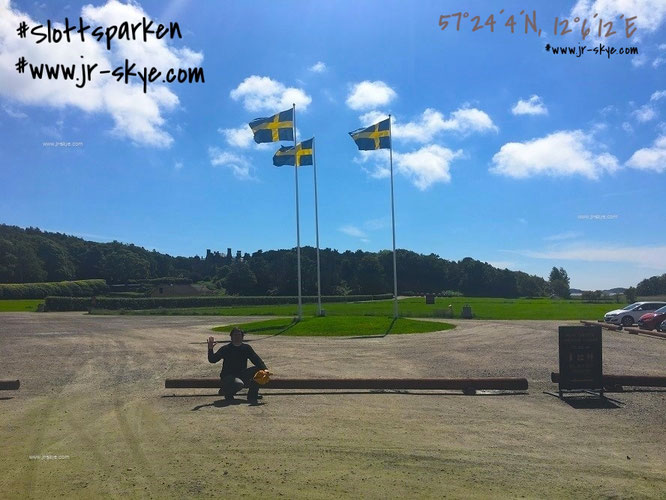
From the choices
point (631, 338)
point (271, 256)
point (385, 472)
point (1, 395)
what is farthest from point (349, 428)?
point (271, 256)

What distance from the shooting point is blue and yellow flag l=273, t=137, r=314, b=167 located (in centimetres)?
3494

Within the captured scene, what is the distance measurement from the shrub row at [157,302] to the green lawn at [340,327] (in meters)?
44.8

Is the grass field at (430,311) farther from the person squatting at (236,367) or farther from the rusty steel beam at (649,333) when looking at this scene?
the person squatting at (236,367)

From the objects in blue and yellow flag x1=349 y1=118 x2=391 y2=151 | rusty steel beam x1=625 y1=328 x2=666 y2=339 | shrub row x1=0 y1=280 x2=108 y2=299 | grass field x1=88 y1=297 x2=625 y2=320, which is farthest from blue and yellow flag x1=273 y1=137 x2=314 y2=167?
shrub row x1=0 y1=280 x2=108 y2=299

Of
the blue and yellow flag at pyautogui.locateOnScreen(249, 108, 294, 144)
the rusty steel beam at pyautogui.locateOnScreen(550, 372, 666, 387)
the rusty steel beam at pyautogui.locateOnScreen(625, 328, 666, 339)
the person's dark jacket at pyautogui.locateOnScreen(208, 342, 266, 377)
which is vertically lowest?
the rusty steel beam at pyautogui.locateOnScreen(625, 328, 666, 339)

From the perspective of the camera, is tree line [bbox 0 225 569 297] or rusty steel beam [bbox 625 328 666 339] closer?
rusty steel beam [bbox 625 328 666 339]

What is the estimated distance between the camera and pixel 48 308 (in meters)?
67.9

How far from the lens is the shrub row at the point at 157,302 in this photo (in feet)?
229

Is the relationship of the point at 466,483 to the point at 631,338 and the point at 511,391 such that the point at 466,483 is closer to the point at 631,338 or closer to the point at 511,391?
the point at 511,391

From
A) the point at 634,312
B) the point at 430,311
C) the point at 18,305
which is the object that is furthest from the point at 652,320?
the point at 18,305

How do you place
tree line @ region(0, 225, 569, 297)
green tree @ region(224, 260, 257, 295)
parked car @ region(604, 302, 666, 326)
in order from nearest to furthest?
parked car @ region(604, 302, 666, 326), tree line @ region(0, 225, 569, 297), green tree @ region(224, 260, 257, 295)

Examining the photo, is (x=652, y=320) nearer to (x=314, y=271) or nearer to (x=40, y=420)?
(x=40, y=420)

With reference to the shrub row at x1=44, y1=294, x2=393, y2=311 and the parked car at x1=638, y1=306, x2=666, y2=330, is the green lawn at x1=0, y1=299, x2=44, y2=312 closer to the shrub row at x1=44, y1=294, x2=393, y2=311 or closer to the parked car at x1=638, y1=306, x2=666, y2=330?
the shrub row at x1=44, y1=294, x2=393, y2=311

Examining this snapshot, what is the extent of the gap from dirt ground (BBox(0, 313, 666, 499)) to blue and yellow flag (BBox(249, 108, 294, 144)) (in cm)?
2059
